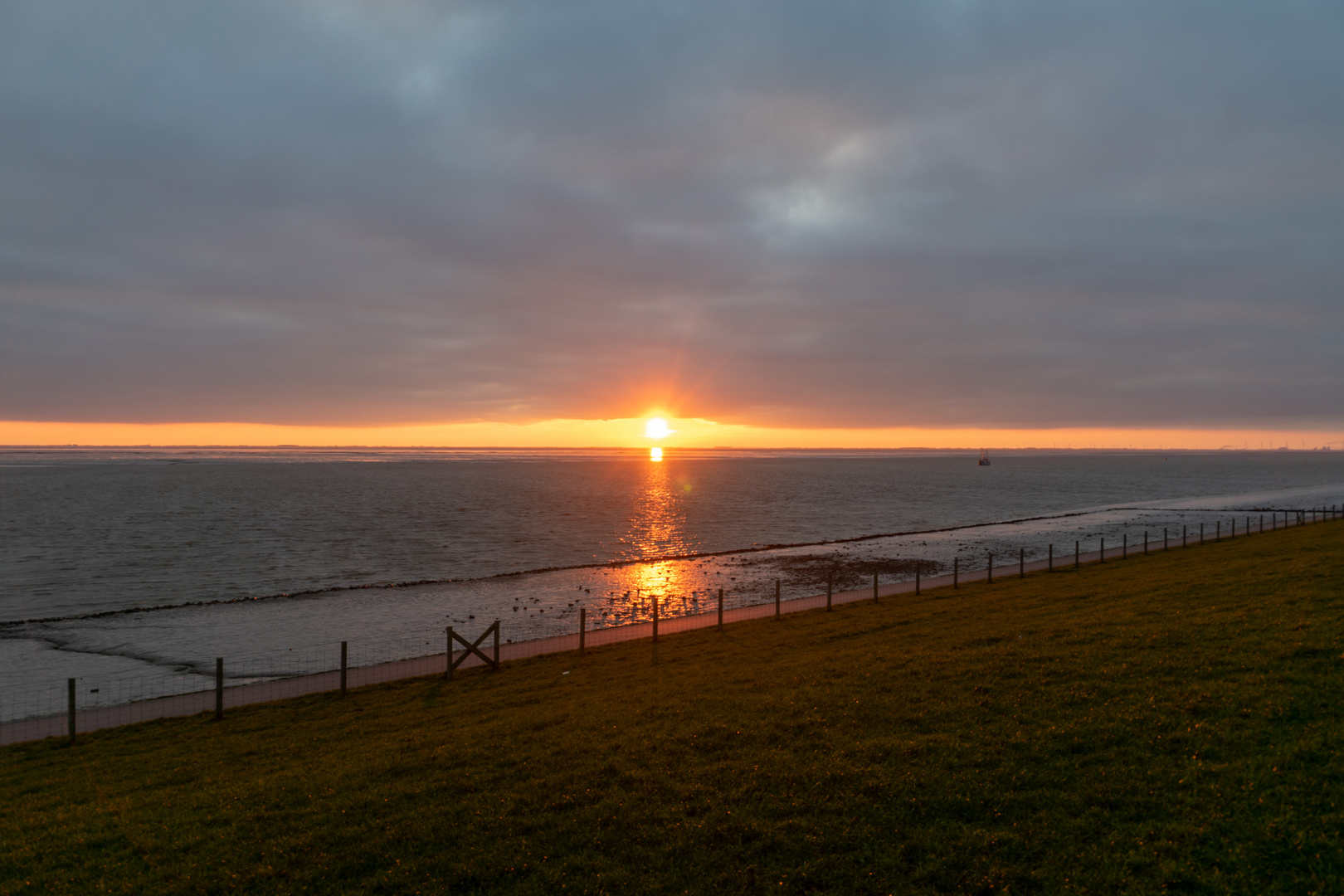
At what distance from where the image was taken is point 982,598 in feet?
116

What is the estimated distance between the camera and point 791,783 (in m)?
12.5

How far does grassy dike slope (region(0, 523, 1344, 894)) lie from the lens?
10.1m

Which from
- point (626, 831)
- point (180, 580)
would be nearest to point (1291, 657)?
point (626, 831)

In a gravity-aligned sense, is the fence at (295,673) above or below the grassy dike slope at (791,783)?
below

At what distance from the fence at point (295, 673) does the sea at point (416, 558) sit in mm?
316

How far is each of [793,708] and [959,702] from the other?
3577 millimetres

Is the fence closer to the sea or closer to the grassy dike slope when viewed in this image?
the sea

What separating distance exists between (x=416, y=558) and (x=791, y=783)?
59.4 m

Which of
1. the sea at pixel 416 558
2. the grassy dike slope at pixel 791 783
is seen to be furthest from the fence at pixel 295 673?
the grassy dike slope at pixel 791 783

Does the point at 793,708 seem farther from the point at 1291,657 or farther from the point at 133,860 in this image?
the point at 133,860

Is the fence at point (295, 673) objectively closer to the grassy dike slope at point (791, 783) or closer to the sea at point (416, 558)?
the sea at point (416, 558)

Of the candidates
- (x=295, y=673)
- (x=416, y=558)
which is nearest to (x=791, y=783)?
(x=295, y=673)

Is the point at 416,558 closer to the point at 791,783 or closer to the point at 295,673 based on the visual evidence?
the point at 295,673

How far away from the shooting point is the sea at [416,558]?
36.6 meters
